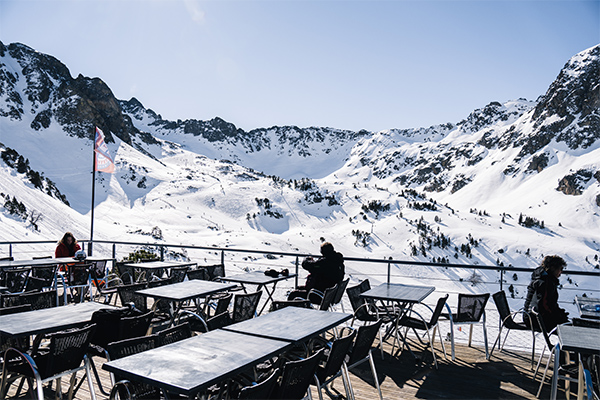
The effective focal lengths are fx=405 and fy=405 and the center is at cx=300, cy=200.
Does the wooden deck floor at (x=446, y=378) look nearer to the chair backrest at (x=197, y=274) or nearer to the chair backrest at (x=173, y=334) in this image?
the chair backrest at (x=173, y=334)

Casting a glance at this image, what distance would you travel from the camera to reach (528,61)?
11039 mm

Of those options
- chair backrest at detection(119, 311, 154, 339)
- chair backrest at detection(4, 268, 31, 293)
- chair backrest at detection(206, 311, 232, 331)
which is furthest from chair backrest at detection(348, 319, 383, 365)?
chair backrest at detection(4, 268, 31, 293)

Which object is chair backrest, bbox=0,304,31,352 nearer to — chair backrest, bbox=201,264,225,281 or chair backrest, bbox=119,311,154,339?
chair backrest, bbox=119,311,154,339

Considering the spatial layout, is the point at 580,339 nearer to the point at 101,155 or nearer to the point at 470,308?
the point at 470,308

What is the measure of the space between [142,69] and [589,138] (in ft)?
264

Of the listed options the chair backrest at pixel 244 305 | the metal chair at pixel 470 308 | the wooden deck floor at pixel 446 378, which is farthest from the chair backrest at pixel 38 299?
the metal chair at pixel 470 308

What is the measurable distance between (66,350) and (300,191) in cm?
4798

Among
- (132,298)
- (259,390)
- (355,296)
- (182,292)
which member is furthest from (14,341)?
(355,296)

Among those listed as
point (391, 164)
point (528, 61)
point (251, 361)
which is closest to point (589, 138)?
point (391, 164)

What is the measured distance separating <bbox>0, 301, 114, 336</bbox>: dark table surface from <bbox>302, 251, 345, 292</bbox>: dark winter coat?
2.65 metres

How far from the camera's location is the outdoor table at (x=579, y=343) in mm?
2723

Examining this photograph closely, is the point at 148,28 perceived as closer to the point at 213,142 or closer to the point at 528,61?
the point at 528,61

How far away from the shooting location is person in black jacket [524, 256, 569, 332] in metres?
4.26

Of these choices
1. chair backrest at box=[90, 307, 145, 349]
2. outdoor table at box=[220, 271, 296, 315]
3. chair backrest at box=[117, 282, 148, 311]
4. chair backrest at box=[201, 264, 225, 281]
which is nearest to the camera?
chair backrest at box=[90, 307, 145, 349]
